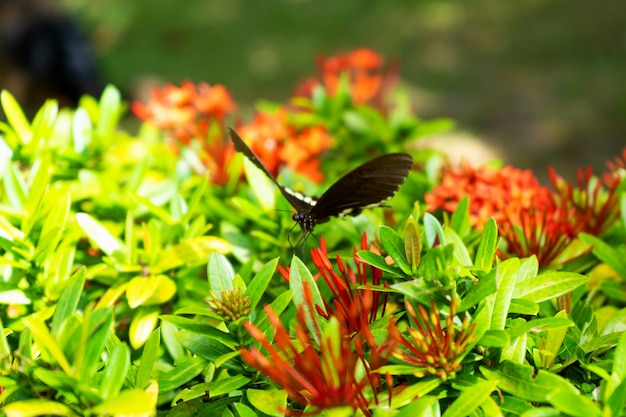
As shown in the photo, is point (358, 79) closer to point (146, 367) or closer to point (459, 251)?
point (459, 251)

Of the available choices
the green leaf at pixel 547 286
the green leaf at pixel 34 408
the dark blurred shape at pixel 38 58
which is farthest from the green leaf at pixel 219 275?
the dark blurred shape at pixel 38 58

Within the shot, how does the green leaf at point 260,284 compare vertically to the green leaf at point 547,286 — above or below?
below

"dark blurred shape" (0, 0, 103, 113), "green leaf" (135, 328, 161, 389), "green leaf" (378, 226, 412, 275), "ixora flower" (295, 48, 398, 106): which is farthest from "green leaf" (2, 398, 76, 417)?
"dark blurred shape" (0, 0, 103, 113)

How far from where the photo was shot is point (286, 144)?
2.30 meters

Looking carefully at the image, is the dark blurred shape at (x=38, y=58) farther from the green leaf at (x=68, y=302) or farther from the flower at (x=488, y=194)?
the green leaf at (x=68, y=302)

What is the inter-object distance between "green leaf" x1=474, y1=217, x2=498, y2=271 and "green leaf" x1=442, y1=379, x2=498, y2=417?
10.1 inches

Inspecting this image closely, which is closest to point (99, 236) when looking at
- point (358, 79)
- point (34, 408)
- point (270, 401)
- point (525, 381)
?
point (34, 408)

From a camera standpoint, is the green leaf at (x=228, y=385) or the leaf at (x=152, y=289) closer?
the green leaf at (x=228, y=385)

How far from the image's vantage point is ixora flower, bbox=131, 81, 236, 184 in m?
2.24

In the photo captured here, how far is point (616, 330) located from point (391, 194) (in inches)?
23.5

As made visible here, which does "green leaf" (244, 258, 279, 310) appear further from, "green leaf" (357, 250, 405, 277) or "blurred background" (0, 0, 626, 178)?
"blurred background" (0, 0, 626, 178)

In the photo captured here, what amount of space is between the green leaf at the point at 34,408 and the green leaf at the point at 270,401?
1.05ft

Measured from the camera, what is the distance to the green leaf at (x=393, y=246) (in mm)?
1224

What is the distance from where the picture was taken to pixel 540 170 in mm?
5594
